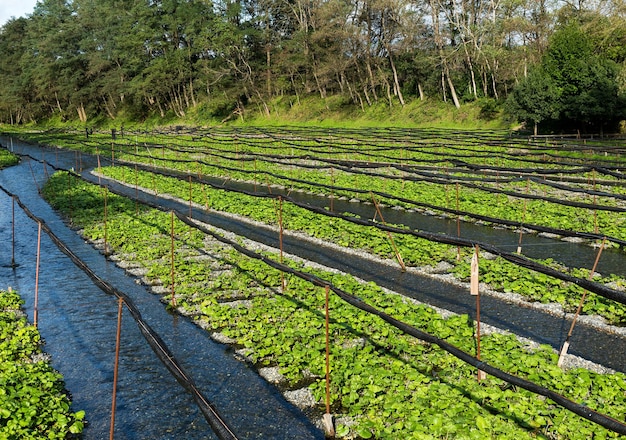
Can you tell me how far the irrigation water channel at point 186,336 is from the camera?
26.7ft

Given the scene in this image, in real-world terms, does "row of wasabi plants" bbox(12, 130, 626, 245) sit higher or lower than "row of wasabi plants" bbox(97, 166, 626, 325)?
higher

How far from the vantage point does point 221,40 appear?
66.0 metres

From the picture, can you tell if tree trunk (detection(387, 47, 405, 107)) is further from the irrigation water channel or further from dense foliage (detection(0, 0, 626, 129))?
the irrigation water channel

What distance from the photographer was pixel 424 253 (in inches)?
595

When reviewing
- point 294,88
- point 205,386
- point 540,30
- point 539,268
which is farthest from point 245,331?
point 294,88

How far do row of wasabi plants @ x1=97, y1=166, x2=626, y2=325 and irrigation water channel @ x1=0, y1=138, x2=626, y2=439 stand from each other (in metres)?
0.63

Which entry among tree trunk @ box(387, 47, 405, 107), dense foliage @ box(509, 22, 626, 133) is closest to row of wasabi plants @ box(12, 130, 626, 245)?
dense foliage @ box(509, 22, 626, 133)

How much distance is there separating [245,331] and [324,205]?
1327 cm

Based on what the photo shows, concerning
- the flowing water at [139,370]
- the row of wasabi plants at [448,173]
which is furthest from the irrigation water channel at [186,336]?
the row of wasabi plants at [448,173]

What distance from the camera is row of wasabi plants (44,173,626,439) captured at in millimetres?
7238

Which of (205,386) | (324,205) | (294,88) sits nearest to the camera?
(205,386)

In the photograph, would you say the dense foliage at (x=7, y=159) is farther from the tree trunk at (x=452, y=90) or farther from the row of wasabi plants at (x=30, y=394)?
the tree trunk at (x=452, y=90)

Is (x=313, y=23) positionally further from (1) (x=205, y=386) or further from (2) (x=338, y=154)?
(1) (x=205, y=386)

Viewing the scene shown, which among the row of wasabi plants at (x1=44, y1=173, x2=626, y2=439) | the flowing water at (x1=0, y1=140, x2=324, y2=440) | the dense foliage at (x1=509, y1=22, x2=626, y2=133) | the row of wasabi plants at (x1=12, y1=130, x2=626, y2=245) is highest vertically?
the dense foliage at (x1=509, y1=22, x2=626, y2=133)
